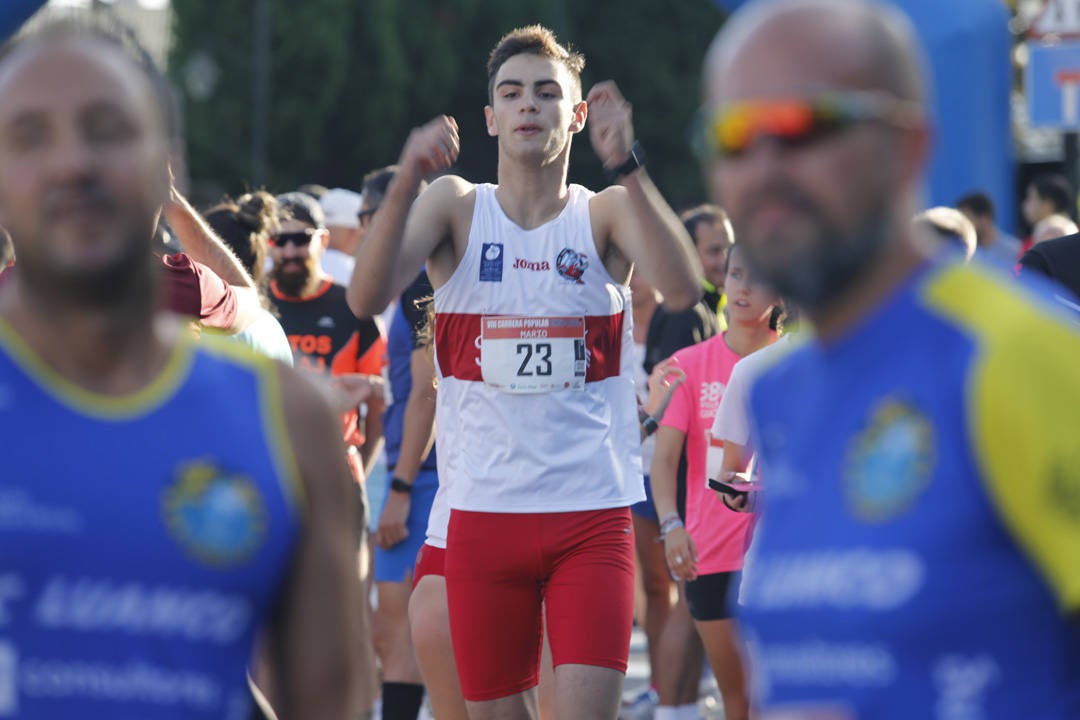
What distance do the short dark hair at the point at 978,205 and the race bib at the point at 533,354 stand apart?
310 inches

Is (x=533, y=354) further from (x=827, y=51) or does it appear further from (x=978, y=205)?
(x=978, y=205)

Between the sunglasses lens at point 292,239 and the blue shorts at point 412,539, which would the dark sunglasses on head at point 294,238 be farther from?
the blue shorts at point 412,539

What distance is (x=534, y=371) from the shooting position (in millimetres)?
5074

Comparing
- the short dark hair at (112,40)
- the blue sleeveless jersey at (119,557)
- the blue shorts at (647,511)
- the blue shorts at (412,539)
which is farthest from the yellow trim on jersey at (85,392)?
the blue shorts at (647,511)

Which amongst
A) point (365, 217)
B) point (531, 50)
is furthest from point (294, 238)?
point (531, 50)

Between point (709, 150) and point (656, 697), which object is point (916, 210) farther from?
point (656, 697)

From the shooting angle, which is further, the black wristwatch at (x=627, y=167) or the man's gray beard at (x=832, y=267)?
the black wristwatch at (x=627, y=167)

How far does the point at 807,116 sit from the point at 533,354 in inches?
119

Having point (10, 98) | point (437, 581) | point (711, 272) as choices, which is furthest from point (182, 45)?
point (10, 98)

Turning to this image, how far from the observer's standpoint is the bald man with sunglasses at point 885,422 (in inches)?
76.8

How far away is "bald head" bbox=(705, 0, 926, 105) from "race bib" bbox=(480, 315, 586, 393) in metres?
2.90

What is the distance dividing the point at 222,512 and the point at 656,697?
6166 mm

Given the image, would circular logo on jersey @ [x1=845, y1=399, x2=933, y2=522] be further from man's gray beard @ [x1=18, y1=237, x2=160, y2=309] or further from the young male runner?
the young male runner

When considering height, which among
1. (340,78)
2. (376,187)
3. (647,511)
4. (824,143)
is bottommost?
(340,78)
